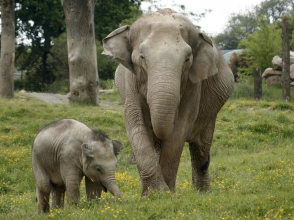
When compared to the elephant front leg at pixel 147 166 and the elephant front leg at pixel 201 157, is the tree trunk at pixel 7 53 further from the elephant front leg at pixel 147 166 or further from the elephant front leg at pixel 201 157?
the elephant front leg at pixel 147 166

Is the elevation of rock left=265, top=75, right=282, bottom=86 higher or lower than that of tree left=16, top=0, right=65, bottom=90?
lower

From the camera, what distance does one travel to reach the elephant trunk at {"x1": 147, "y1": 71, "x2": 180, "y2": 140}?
6.43 metres

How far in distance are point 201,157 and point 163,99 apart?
3.45 m

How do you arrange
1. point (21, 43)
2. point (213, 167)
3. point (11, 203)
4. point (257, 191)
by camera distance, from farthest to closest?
point (21, 43) → point (213, 167) → point (11, 203) → point (257, 191)

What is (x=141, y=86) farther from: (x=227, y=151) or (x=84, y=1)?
(x=84, y=1)

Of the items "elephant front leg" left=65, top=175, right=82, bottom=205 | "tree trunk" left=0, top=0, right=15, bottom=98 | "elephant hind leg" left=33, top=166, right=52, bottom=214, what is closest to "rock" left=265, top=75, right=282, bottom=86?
"tree trunk" left=0, top=0, right=15, bottom=98

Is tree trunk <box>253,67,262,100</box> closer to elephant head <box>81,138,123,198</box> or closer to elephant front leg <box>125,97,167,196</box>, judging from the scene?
elephant front leg <box>125,97,167,196</box>

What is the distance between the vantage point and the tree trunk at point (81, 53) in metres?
20.4

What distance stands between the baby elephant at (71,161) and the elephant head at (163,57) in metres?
1.01

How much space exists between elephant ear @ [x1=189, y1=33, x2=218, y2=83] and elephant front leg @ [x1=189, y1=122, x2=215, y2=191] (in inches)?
81.4

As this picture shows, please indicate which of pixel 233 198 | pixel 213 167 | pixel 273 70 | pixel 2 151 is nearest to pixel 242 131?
pixel 213 167

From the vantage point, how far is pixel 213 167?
12.3 m

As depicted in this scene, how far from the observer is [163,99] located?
6.42 metres

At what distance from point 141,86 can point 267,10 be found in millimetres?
104658
